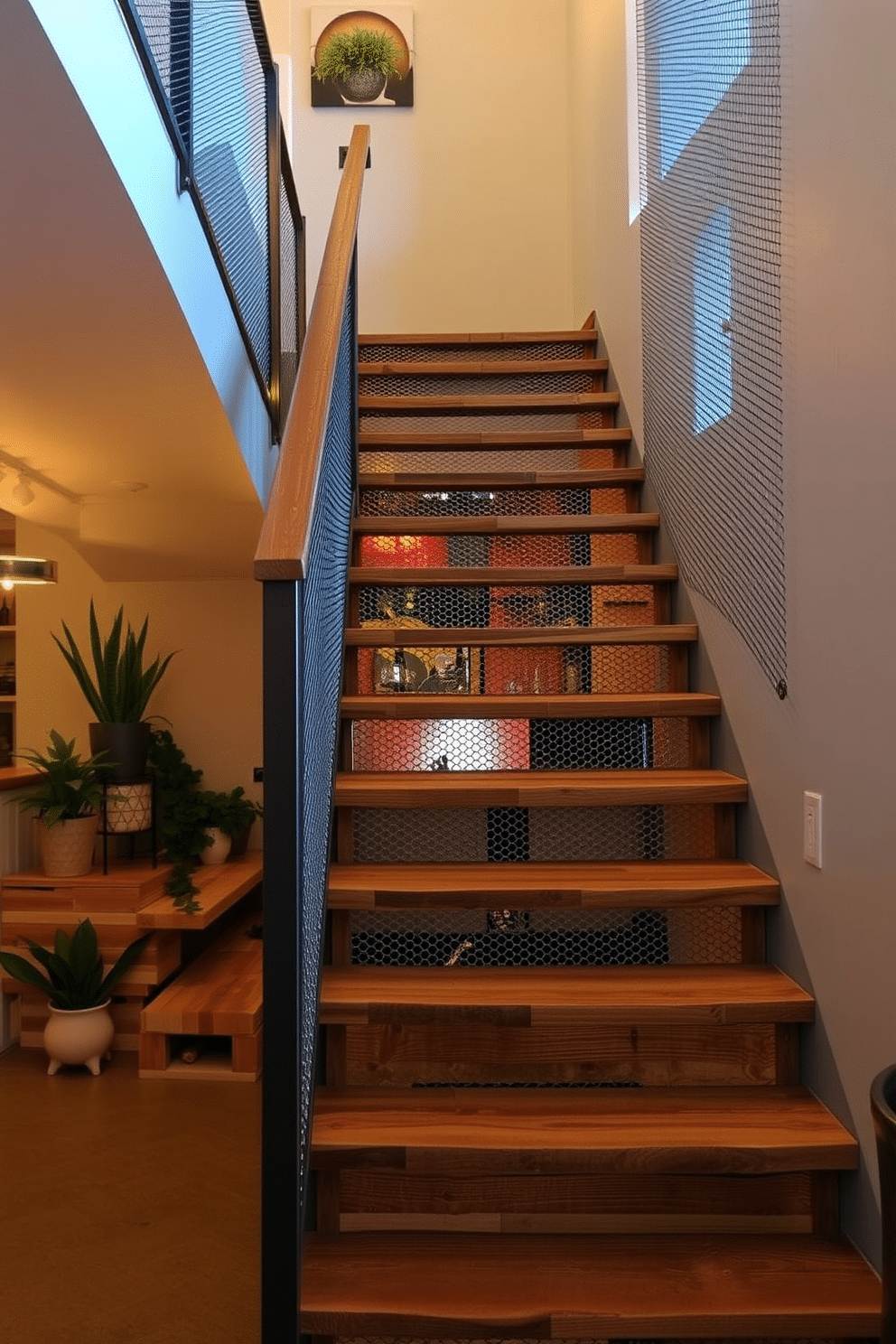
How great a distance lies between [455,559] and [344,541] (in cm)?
66

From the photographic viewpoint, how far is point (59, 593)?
4559 millimetres

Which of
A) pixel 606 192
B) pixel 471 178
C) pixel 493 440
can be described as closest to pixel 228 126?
pixel 493 440

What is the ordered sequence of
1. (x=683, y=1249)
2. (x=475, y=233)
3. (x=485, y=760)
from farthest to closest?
(x=475, y=233) → (x=485, y=760) → (x=683, y=1249)

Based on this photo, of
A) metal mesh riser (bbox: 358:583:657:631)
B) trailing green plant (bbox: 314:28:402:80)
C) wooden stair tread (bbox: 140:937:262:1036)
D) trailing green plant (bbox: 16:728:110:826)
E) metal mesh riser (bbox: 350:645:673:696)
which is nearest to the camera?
metal mesh riser (bbox: 350:645:673:696)

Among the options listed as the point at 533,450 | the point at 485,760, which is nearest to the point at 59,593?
the point at 533,450

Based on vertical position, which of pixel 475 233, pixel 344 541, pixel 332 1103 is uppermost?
pixel 475 233

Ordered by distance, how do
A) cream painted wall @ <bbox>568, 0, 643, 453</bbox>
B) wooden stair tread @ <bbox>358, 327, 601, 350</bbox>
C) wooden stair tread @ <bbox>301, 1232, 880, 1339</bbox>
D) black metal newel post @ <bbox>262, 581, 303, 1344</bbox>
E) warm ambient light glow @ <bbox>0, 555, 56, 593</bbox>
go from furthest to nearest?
wooden stair tread @ <bbox>358, 327, 601, 350</bbox>
cream painted wall @ <bbox>568, 0, 643, 453</bbox>
warm ambient light glow @ <bbox>0, 555, 56, 593</bbox>
wooden stair tread @ <bbox>301, 1232, 880, 1339</bbox>
black metal newel post @ <bbox>262, 581, 303, 1344</bbox>

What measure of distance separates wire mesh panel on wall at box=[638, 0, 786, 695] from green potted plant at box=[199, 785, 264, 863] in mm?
2103

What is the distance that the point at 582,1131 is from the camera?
167 centimetres

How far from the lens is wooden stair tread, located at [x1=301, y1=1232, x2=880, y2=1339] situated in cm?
144

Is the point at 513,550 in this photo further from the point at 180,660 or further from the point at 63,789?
the point at 180,660

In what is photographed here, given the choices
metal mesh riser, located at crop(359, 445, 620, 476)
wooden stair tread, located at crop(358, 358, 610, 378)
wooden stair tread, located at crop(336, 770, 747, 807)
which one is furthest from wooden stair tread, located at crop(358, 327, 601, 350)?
wooden stair tread, located at crop(336, 770, 747, 807)

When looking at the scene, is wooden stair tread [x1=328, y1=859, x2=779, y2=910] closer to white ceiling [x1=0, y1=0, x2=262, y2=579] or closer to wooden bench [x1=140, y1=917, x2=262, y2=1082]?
white ceiling [x1=0, y1=0, x2=262, y2=579]

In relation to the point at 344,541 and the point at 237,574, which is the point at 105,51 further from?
the point at 237,574
